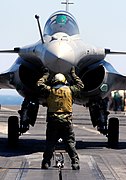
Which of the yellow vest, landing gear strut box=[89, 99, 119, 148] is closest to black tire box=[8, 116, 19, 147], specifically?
landing gear strut box=[89, 99, 119, 148]

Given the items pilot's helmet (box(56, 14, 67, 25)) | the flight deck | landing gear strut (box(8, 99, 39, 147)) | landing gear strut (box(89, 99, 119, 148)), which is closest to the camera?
the flight deck

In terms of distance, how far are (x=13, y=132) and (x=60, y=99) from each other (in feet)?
20.3

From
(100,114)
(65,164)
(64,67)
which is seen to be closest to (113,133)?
(100,114)

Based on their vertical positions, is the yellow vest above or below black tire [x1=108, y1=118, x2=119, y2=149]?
above

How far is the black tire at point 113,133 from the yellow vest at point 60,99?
6.20 m

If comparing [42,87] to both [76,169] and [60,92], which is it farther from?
[76,169]

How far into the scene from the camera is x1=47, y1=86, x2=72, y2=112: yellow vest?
449 inches

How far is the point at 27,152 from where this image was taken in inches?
607

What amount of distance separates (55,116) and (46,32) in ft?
13.5

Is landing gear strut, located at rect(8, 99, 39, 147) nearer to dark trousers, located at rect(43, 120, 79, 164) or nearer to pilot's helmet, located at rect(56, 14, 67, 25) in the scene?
pilot's helmet, located at rect(56, 14, 67, 25)

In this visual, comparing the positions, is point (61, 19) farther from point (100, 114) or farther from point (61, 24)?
point (100, 114)

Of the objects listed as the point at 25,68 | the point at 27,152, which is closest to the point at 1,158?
the point at 27,152

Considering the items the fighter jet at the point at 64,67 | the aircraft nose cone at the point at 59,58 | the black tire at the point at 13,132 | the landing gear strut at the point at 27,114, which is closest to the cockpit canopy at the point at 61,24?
the fighter jet at the point at 64,67

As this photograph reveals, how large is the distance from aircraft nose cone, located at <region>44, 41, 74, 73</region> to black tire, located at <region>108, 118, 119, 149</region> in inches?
192
